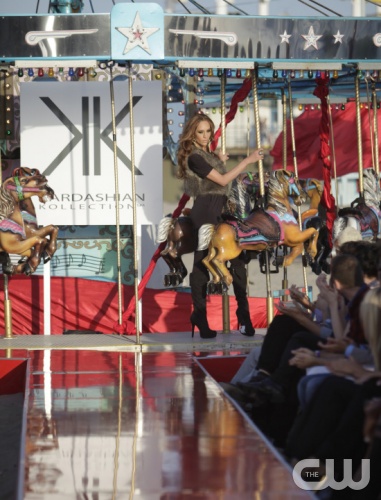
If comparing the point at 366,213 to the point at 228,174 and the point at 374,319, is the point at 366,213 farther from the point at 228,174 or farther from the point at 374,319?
the point at 374,319

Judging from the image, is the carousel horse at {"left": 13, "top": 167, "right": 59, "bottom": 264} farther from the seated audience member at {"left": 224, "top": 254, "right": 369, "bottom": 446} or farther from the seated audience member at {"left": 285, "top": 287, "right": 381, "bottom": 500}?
the seated audience member at {"left": 285, "top": 287, "right": 381, "bottom": 500}

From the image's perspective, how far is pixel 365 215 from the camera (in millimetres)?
8844

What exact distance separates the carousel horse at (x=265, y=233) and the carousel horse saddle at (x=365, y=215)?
0.29 meters

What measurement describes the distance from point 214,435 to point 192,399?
98 cm

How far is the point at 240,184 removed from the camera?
27.6 ft

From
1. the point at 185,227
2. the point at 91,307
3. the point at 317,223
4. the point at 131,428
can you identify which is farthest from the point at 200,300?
the point at 131,428

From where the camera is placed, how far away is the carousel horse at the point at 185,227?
836cm

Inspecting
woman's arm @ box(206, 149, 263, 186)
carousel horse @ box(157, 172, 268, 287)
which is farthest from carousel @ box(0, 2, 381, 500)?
woman's arm @ box(206, 149, 263, 186)

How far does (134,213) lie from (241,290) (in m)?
1.02

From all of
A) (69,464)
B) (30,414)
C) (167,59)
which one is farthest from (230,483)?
(167,59)

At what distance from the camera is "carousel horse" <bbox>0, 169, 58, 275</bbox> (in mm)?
8531

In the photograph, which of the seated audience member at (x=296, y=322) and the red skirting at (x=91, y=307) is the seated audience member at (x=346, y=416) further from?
the red skirting at (x=91, y=307)

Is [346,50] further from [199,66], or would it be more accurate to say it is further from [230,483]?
[230,483]

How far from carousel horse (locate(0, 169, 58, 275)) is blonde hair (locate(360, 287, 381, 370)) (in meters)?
4.92
